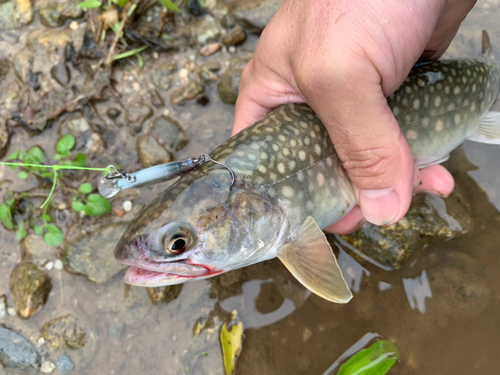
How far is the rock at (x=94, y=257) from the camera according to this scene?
3904mm

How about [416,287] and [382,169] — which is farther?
[416,287]

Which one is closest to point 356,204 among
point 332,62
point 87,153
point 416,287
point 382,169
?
point 382,169

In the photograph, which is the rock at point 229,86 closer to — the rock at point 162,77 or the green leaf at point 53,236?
the rock at point 162,77

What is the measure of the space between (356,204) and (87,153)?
3.02 m

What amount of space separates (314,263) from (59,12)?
4.32 metres

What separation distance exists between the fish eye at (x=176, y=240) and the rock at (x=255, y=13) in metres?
3.14

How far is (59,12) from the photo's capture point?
179 inches

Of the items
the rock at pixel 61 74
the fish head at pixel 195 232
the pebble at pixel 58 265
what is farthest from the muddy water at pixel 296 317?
the rock at pixel 61 74

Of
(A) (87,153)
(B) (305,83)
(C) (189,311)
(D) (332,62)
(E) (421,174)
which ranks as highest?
(D) (332,62)

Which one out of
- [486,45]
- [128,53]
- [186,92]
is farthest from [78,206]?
[486,45]

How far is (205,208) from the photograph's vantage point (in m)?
2.54

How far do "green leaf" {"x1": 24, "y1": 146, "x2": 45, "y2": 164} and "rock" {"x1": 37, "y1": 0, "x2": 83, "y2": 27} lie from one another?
170 cm

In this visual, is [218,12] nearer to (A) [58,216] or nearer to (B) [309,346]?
(A) [58,216]

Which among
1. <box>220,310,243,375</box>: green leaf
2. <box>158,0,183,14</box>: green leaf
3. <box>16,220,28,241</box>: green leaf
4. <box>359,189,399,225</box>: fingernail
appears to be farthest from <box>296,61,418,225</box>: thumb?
<box>16,220,28,241</box>: green leaf
